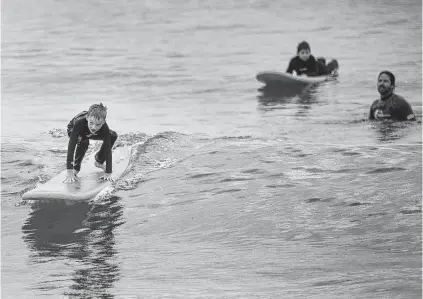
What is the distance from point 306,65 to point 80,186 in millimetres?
10598

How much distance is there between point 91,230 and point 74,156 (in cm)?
170

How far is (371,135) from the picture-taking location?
14352 mm

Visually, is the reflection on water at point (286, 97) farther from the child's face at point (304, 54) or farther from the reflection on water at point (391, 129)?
the reflection on water at point (391, 129)

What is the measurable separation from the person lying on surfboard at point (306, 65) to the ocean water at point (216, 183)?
53 cm

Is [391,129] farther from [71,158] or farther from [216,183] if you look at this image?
[71,158]

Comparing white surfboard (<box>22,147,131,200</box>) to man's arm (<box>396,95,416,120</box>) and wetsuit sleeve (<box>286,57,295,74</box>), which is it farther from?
wetsuit sleeve (<box>286,57,295,74</box>)

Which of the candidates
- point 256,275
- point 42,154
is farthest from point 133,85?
point 256,275

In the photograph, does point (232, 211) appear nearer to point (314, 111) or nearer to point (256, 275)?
point (256, 275)

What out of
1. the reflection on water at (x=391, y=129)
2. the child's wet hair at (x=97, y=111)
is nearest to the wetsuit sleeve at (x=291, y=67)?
the reflection on water at (x=391, y=129)

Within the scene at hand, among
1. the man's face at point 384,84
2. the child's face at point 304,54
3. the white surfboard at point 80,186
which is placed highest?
the child's face at point 304,54

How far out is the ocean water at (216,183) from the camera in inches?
316

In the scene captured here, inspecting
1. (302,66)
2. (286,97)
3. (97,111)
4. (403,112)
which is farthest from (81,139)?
(302,66)

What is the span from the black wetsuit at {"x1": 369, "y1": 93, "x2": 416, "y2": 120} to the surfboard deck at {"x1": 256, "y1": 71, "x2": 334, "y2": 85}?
158 inches

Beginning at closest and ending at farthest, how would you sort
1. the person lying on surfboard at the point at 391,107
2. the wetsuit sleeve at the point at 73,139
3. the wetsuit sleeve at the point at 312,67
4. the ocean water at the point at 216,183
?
the ocean water at the point at 216,183, the wetsuit sleeve at the point at 73,139, the person lying on surfboard at the point at 391,107, the wetsuit sleeve at the point at 312,67
